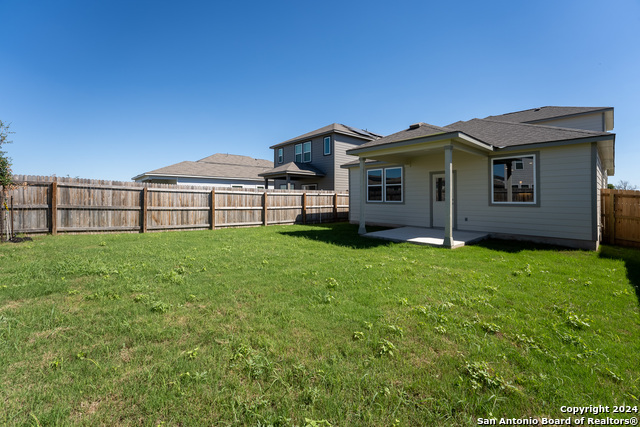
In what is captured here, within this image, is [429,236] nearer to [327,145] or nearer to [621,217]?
[621,217]

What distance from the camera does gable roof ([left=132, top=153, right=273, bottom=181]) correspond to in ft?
72.4

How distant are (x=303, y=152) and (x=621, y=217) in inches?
744

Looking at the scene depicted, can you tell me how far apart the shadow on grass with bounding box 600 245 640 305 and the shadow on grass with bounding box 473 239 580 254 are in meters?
0.84

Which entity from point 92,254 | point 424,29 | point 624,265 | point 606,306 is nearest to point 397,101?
point 424,29

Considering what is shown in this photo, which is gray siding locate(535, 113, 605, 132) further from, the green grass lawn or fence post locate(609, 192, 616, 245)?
the green grass lawn

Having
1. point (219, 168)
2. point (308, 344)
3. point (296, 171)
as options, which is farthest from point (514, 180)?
point (219, 168)

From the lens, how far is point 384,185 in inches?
521

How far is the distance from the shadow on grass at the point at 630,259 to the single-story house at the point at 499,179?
0.47m

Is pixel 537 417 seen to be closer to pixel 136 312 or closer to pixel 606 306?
pixel 606 306

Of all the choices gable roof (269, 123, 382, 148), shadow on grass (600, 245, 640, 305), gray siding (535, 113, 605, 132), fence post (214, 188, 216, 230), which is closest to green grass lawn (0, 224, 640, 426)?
shadow on grass (600, 245, 640, 305)

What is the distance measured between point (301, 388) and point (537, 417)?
1.65 metres

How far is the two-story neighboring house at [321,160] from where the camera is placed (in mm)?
20688

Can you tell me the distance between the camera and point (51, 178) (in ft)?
31.0

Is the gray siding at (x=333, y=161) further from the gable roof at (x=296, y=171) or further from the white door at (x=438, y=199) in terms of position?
the white door at (x=438, y=199)
